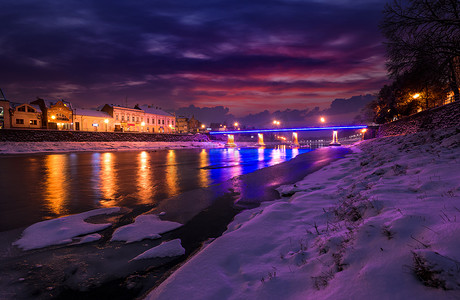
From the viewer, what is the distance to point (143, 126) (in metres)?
92.4

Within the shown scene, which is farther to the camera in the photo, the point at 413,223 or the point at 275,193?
the point at 275,193

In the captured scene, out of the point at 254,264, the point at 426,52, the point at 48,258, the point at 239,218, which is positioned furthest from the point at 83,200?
the point at 426,52

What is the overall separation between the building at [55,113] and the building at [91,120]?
2.25m

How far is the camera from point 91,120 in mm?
73000

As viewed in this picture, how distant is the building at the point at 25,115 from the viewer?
5650 cm

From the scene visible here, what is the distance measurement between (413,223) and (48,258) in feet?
21.8

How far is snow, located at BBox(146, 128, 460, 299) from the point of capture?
219 cm

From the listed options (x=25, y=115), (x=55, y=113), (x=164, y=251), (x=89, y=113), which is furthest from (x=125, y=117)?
(x=164, y=251)

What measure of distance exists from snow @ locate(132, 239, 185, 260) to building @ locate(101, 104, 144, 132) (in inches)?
3238

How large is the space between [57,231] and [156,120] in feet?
322

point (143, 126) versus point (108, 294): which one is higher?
point (143, 126)

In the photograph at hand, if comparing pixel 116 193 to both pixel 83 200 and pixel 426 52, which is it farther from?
pixel 426 52

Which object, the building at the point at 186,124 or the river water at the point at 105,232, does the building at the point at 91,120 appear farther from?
the river water at the point at 105,232

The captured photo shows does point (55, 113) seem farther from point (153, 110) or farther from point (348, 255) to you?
point (348, 255)
